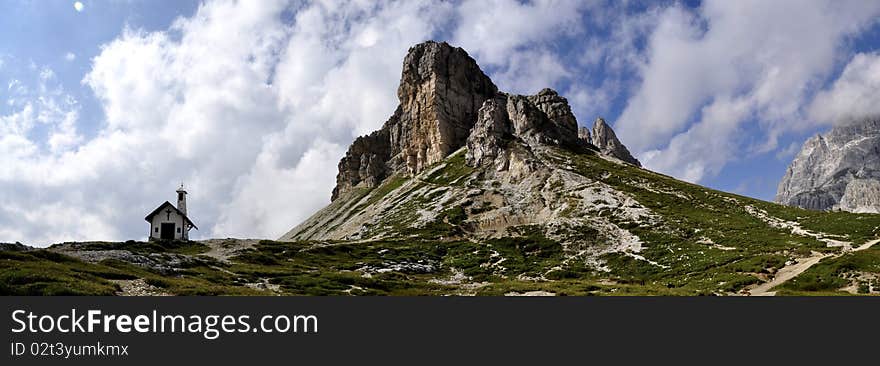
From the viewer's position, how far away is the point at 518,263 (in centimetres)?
7362

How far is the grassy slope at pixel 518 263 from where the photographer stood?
36.1 meters

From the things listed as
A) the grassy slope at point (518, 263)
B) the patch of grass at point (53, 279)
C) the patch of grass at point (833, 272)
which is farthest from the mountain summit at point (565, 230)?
the patch of grass at point (53, 279)

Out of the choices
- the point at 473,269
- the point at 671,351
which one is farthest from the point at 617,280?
the point at 671,351

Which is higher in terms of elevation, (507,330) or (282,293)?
(282,293)

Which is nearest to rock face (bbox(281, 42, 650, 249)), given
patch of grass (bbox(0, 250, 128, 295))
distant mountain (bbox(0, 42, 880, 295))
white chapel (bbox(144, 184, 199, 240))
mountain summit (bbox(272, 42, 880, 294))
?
mountain summit (bbox(272, 42, 880, 294))

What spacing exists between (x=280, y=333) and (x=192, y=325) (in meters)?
3.27

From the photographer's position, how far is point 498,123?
16062cm

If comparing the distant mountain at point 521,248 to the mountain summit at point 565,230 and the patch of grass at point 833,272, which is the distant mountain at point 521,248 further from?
the mountain summit at point 565,230

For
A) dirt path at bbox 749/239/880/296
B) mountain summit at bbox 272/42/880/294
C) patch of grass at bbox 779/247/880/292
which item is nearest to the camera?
patch of grass at bbox 779/247/880/292

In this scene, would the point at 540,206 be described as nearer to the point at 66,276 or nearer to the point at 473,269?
the point at 473,269

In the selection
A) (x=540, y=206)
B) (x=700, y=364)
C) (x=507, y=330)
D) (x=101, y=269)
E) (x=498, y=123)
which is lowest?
(x=700, y=364)

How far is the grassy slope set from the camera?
36.1m

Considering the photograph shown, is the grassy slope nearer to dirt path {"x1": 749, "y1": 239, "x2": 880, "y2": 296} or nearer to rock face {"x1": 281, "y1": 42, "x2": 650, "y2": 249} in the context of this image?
dirt path {"x1": 749, "y1": 239, "x2": 880, "y2": 296}

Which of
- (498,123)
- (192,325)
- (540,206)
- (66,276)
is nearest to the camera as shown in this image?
(192,325)
